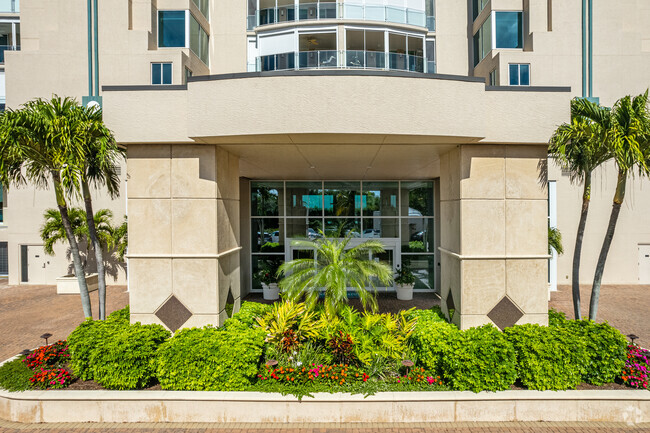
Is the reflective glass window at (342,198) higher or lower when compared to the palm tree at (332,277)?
higher

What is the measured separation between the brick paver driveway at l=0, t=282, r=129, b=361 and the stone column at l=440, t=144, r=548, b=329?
1110cm

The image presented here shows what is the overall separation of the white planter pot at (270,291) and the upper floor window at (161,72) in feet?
36.5


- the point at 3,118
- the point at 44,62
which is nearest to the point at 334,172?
the point at 3,118

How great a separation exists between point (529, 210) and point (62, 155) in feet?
31.9

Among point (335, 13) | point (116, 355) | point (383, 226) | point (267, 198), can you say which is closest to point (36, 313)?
point (267, 198)

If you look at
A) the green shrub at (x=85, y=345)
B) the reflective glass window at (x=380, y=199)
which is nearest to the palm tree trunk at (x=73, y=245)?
the green shrub at (x=85, y=345)

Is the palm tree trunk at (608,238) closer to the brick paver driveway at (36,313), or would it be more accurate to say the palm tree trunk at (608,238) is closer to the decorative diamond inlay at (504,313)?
the decorative diamond inlay at (504,313)

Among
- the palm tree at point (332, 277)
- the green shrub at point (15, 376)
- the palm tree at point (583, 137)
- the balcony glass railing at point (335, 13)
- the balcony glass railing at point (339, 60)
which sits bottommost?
the green shrub at point (15, 376)

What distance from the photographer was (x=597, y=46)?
17.2 metres

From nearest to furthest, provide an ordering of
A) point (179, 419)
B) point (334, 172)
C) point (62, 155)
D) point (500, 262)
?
point (179, 419) → point (62, 155) → point (500, 262) → point (334, 172)

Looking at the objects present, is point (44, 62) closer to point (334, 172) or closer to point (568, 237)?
point (334, 172)

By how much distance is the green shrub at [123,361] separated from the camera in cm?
632

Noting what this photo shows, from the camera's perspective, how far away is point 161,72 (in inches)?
695

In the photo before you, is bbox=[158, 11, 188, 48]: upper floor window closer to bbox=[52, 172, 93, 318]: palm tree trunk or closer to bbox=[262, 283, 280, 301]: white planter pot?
bbox=[262, 283, 280, 301]: white planter pot
